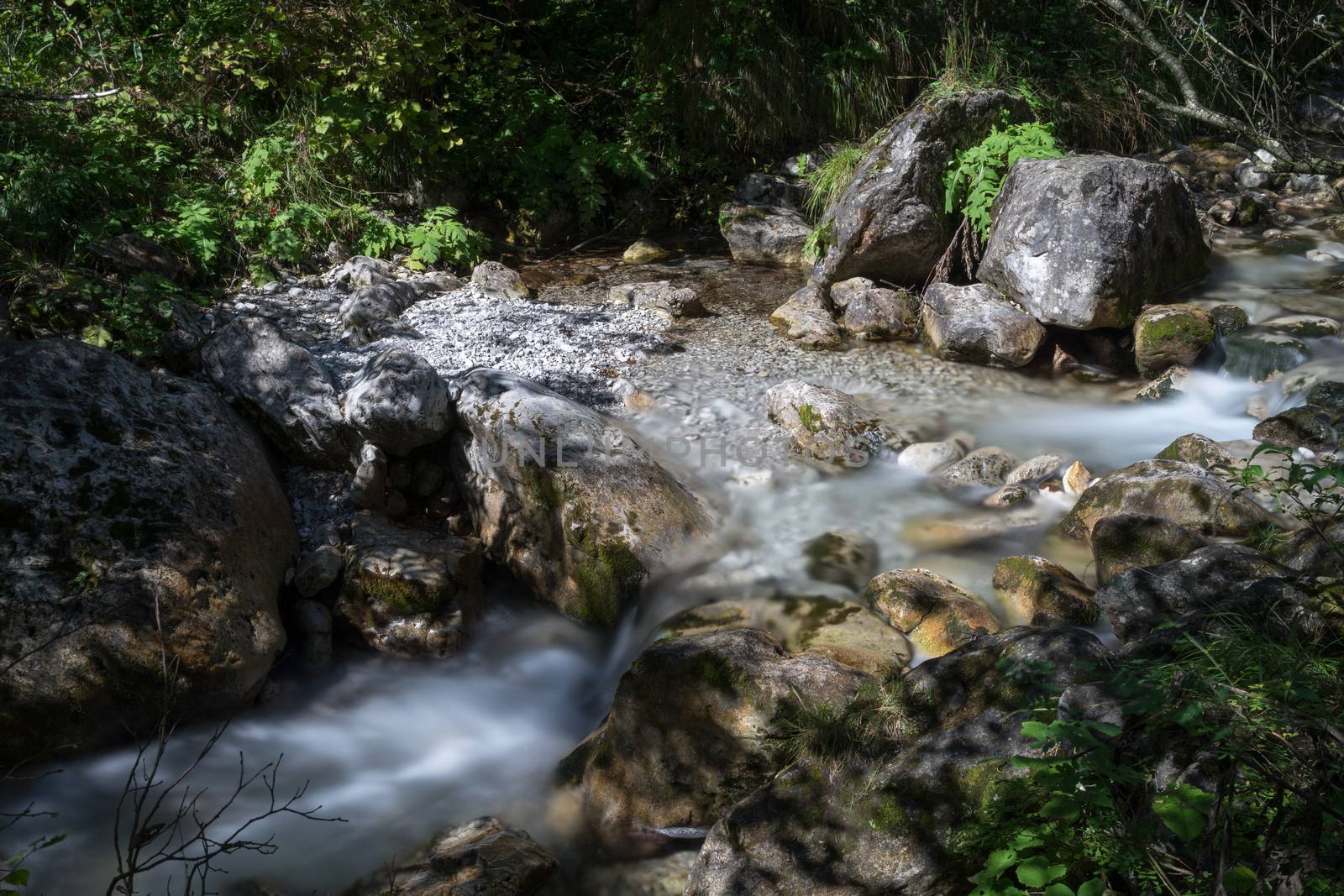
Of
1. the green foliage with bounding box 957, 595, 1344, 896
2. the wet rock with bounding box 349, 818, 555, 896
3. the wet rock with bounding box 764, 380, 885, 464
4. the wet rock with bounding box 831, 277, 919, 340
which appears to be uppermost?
the green foliage with bounding box 957, 595, 1344, 896

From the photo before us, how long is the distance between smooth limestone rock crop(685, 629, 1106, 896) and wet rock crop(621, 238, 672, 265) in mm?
6892

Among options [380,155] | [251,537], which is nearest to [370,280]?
[380,155]

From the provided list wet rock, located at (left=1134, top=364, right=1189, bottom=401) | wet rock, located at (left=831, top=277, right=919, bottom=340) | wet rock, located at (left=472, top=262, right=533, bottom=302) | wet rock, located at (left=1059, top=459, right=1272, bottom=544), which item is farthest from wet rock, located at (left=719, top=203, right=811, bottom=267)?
wet rock, located at (left=1059, top=459, right=1272, bottom=544)

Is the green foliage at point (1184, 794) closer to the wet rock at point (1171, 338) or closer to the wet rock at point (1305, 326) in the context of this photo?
the wet rock at point (1171, 338)

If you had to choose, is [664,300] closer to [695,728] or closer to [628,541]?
[628,541]

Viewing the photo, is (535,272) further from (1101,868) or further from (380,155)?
(1101,868)

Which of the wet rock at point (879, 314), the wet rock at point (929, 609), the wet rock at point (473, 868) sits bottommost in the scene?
the wet rock at point (473, 868)

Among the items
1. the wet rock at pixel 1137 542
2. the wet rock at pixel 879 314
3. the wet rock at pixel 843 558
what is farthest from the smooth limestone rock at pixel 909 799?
the wet rock at pixel 879 314

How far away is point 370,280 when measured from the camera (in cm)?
742

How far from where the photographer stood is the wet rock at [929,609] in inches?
158

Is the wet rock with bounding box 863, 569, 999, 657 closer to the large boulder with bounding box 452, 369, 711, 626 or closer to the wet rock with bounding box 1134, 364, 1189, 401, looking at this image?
the large boulder with bounding box 452, 369, 711, 626

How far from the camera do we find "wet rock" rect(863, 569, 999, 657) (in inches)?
158

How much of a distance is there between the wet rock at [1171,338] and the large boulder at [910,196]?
198 centimetres

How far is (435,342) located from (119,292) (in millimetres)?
2042
